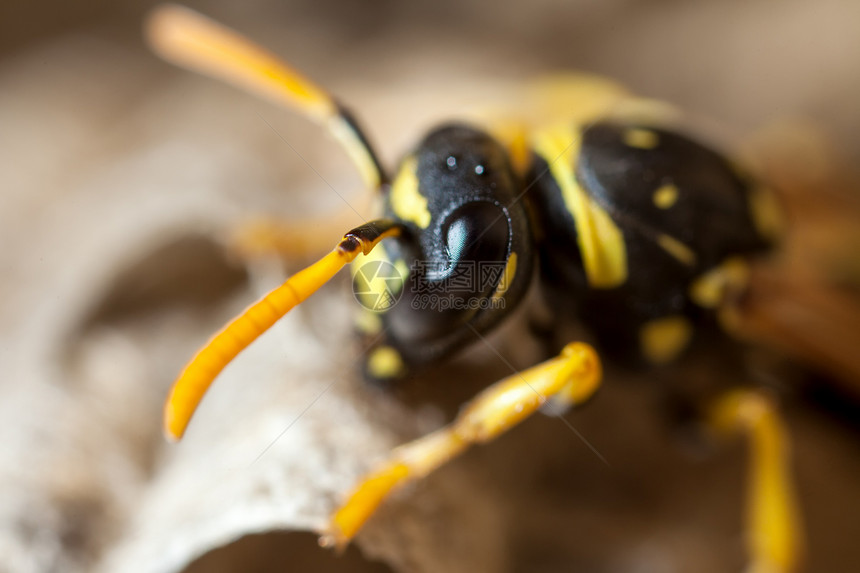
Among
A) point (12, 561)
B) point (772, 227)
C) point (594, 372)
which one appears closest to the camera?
point (12, 561)

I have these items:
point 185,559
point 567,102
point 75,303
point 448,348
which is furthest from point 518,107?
point 185,559

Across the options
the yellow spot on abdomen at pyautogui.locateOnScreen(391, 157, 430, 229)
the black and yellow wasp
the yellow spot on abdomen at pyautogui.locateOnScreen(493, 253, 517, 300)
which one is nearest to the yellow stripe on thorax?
the black and yellow wasp

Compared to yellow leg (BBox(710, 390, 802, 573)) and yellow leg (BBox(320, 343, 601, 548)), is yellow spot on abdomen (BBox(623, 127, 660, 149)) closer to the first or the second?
yellow leg (BBox(320, 343, 601, 548))

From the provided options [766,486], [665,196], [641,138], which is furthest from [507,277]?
A: [766,486]

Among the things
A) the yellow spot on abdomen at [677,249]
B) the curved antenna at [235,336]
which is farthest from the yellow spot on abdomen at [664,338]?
the curved antenna at [235,336]

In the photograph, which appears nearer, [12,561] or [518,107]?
[12,561]

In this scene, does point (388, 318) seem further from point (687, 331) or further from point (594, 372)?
point (687, 331)
